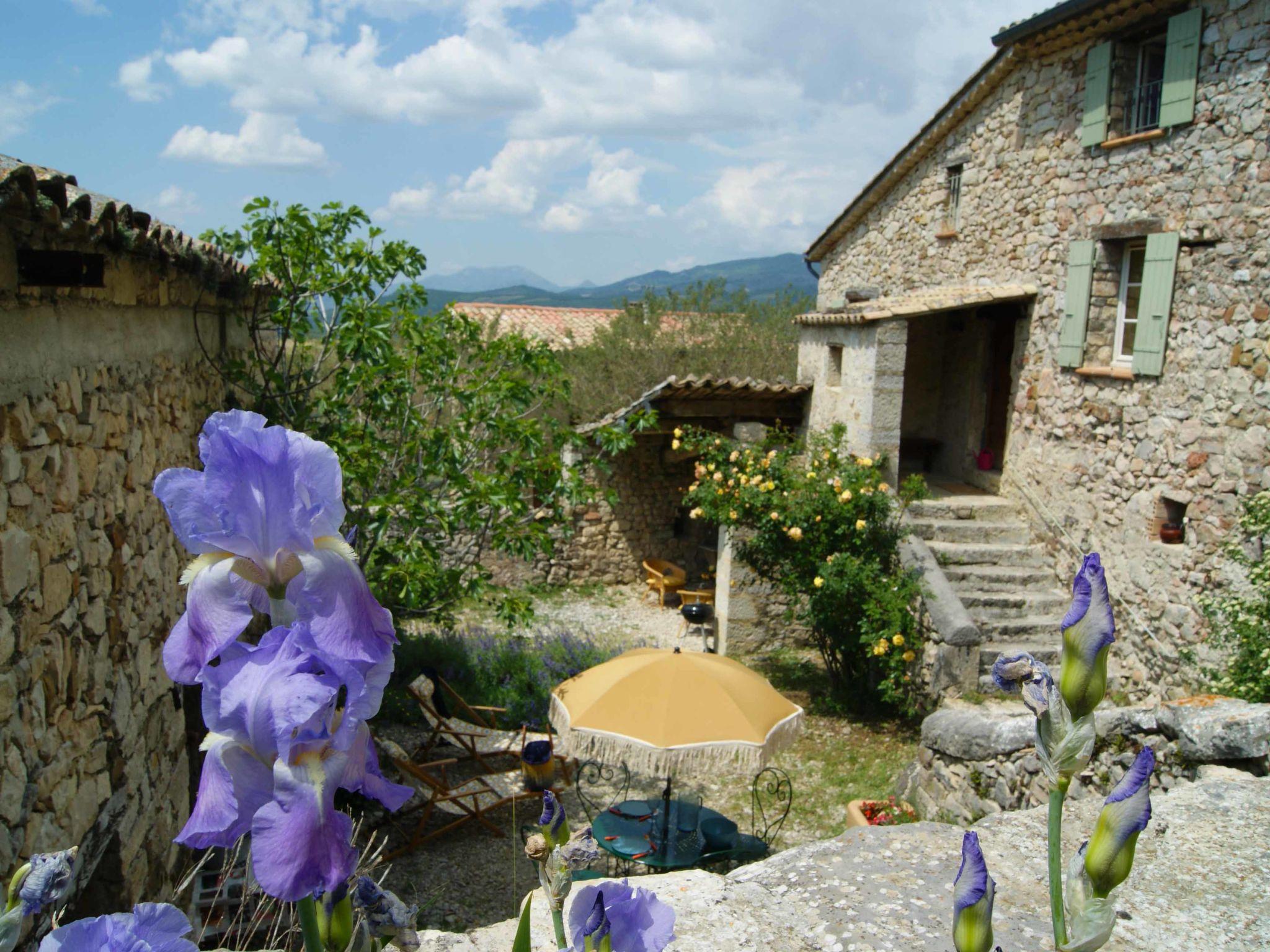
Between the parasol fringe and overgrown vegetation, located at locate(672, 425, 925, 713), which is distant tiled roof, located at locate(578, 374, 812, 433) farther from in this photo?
the parasol fringe

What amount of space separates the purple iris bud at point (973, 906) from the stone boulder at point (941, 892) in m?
1.63

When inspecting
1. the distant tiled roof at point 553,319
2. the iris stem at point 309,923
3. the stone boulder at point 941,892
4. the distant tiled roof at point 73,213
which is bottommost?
the stone boulder at point 941,892

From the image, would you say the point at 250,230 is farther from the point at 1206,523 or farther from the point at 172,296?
the point at 1206,523

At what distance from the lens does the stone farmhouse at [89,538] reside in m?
2.49

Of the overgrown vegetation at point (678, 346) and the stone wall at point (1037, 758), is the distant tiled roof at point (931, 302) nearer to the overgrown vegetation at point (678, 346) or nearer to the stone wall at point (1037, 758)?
the stone wall at point (1037, 758)

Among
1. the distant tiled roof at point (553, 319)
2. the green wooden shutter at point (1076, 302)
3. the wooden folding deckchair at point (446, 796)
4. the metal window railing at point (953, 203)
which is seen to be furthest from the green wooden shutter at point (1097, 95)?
the distant tiled roof at point (553, 319)

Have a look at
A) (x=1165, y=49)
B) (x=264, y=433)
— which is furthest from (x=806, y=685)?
(x=264, y=433)

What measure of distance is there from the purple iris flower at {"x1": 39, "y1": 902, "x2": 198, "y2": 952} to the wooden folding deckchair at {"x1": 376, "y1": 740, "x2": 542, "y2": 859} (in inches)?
210

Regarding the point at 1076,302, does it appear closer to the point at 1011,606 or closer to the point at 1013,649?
the point at 1011,606

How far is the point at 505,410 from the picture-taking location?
6957mm

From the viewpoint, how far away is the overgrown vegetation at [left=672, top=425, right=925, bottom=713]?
8391 mm

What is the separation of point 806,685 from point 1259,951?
23.7 feet

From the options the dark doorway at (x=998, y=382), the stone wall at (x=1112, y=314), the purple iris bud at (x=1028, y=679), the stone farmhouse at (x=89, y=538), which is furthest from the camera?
the dark doorway at (x=998, y=382)

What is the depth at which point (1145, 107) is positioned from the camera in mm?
8156
